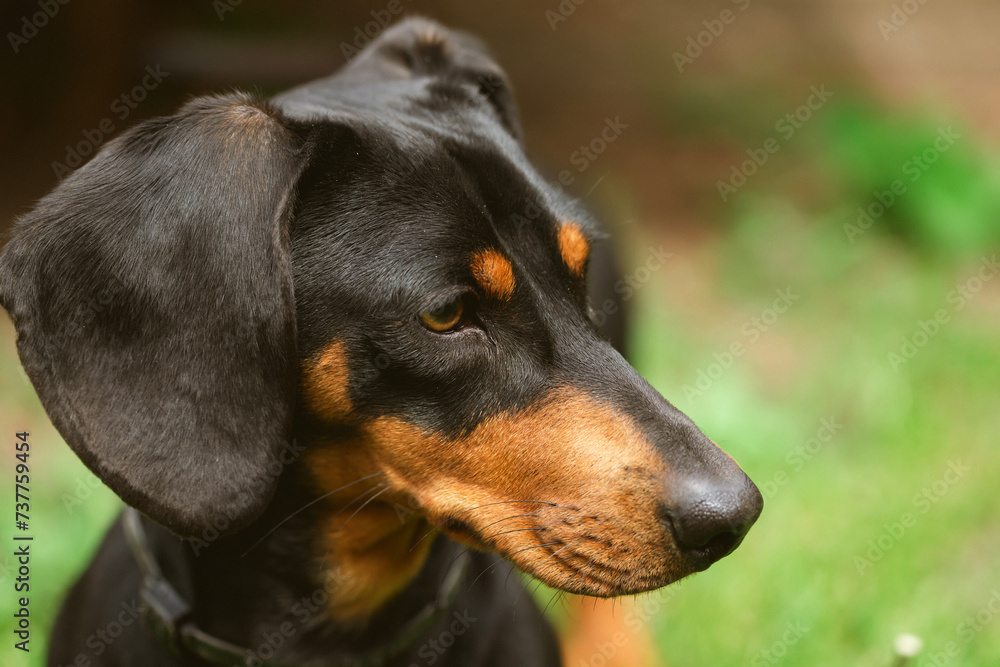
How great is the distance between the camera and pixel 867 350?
5.38m

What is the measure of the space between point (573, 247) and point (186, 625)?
1.36 metres

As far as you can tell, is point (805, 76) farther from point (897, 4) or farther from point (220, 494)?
point (220, 494)

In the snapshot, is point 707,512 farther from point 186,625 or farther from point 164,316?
point 186,625

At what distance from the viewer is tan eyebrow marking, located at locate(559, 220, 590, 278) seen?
2.30 metres

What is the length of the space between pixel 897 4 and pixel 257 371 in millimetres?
8192

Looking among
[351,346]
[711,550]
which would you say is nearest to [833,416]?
[711,550]

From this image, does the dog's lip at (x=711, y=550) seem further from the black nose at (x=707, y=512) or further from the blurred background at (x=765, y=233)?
the blurred background at (x=765, y=233)

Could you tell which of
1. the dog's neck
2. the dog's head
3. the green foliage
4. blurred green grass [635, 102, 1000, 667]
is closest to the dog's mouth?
the dog's head

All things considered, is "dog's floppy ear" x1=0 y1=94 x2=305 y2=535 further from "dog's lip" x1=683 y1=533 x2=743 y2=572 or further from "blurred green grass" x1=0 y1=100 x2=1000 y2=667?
"blurred green grass" x1=0 y1=100 x2=1000 y2=667

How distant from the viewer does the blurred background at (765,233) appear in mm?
3805

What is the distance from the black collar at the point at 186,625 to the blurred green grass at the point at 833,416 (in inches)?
49.2

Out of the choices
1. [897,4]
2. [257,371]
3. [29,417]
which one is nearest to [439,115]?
[257,371]

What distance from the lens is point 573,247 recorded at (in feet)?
7.61

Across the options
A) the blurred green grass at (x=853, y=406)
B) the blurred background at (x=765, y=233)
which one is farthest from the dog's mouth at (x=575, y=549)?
the blurred green grass at (x=853, y=406)
